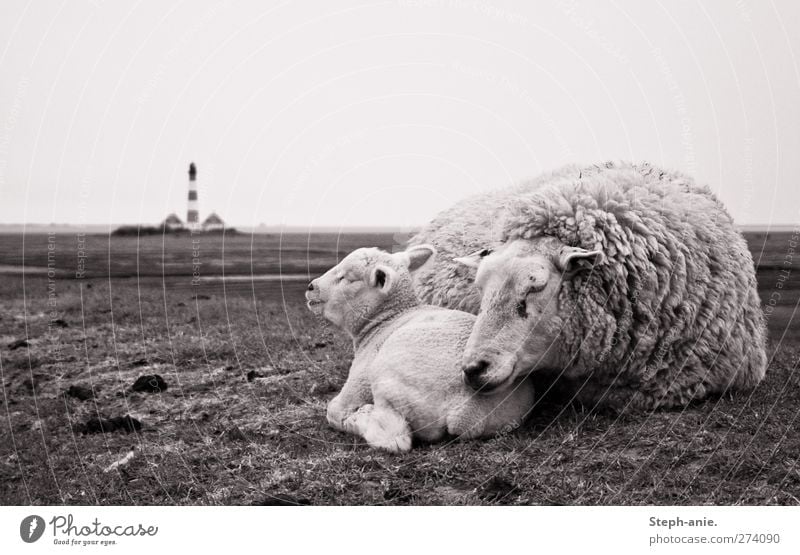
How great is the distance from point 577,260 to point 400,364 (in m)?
1.45

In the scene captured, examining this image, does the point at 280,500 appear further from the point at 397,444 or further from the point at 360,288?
the point at 360,288

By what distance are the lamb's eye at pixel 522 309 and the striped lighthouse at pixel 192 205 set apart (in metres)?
4.13

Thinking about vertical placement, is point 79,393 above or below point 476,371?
below

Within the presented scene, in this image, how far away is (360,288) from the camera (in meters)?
7.02

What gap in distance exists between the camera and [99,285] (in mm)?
15062

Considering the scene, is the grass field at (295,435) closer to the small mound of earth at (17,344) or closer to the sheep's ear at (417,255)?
the small mound of earth at (17,344)

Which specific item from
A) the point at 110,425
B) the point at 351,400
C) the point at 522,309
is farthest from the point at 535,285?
the point at 110,425

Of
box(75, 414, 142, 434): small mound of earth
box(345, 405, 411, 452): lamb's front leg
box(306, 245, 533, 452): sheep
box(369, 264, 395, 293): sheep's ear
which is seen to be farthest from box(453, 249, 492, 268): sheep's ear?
box(75, 414, 142, 434): small mound of earth

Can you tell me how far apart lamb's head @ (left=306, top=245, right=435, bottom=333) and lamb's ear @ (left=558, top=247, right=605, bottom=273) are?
141 centimetres

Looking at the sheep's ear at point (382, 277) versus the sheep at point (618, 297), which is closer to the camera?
the sheep at point (618, 297)

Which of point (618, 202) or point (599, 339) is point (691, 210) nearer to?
point (618, 202)

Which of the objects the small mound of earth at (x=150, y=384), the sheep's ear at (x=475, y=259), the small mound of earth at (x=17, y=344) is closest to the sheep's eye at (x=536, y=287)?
the sheep's ear at (x=475, y=259)

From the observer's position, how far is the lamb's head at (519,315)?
6.04 m
